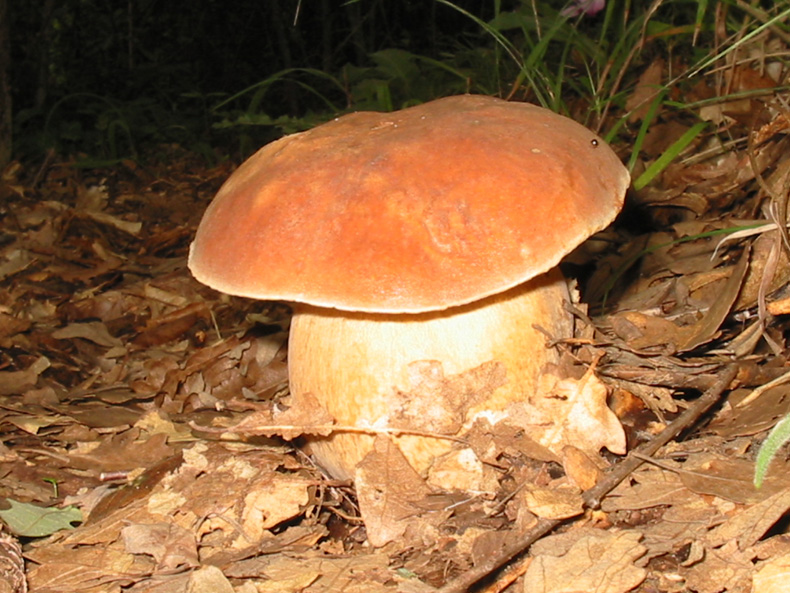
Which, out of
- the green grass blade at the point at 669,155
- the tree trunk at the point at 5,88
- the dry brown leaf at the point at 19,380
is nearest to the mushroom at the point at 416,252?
the green grass blade at the point at 669,155

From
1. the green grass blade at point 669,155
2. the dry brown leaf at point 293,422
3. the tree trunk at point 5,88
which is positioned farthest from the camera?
the tree trunk at point 5,88

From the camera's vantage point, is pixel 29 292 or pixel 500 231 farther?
pixel 29 292

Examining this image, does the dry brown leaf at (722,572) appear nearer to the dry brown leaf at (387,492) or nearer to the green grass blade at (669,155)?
the dry brown leaf at (387,492)

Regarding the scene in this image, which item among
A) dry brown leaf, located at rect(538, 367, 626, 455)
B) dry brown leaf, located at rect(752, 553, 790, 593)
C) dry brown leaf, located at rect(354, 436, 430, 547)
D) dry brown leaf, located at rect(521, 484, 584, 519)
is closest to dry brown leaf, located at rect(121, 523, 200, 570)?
dry brown leaf, located at rect(354, 436, 430, 547)

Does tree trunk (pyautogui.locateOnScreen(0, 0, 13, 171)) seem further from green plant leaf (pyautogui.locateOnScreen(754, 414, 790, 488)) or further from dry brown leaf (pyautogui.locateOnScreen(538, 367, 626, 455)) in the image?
green plant leaf (pyautogui.locateOnScreen(754, 414, 790, 488))

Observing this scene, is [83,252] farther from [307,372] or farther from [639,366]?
[639,366]

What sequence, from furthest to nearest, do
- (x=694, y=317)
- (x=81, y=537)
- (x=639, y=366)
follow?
(x=694, y=317) < (x=639, y=366) < (x=81, y=537)

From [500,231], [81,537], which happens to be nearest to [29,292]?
[81,537]
